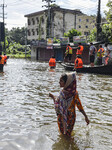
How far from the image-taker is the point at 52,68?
66.9 feet

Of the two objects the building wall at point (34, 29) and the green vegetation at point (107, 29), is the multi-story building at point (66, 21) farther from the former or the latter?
the green vegetation at point (107, 29)

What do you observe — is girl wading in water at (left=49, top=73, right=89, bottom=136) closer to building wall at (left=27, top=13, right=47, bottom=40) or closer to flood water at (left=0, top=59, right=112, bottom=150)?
flood water at (left=0, top=59, right=112, bottom=150)

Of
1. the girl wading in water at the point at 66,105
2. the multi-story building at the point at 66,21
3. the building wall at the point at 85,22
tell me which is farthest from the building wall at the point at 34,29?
the girl wading in water at the point at 66,105

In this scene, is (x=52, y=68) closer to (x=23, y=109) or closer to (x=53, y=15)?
(x=23, y=109)

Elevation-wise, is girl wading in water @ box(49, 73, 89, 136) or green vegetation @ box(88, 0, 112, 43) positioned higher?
green vegetation @ box(88, 0, 112, 43)

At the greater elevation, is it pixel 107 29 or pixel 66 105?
pixel 107 29

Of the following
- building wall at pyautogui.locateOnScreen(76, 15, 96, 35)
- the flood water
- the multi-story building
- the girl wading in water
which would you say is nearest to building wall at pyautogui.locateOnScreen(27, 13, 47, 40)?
the multi-story building

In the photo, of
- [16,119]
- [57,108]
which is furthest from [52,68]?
[57,108]

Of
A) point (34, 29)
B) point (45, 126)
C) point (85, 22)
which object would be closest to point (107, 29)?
point (85, 22)

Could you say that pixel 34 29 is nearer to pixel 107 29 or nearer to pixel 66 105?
pixel 107 29

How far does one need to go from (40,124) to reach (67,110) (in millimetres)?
1516

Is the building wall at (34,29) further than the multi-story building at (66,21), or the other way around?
the building wall at (34,29)

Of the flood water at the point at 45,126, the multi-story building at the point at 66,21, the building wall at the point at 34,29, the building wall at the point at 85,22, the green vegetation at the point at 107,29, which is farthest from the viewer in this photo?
the building wall at the point at 34,29

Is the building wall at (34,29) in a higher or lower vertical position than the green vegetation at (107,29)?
higher
